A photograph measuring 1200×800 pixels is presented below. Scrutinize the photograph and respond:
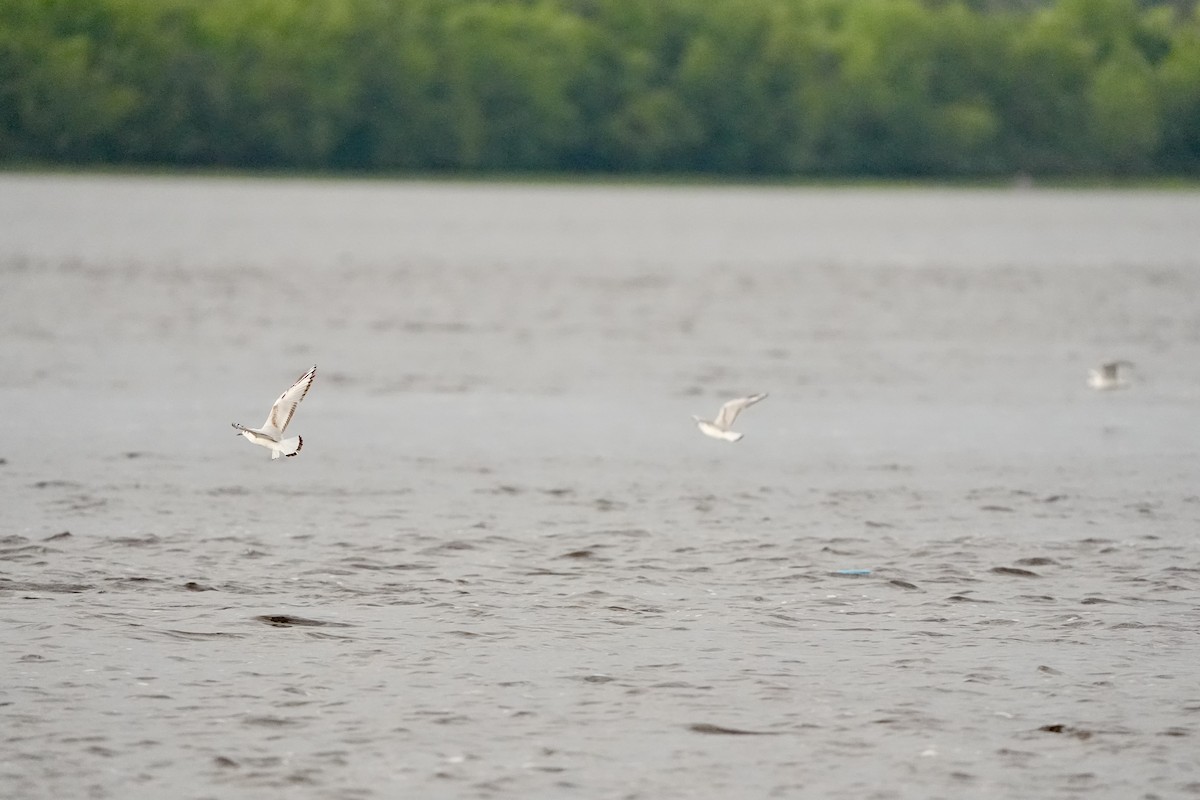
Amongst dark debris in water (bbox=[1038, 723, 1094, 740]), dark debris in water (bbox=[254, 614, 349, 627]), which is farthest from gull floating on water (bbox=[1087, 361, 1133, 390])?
dark debris in water (bbox=[1038, 723, 1094, 740])

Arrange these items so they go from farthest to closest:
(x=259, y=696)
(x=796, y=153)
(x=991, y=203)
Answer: (x=796, y=153) → (x=991, y=203) → (x=259, y=696)

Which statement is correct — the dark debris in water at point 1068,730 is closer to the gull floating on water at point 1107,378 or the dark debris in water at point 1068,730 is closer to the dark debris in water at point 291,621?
the dark debris in water at point 291,621

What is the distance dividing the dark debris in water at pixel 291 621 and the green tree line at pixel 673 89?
106 m

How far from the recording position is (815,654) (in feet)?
36.1

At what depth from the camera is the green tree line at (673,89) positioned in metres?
119

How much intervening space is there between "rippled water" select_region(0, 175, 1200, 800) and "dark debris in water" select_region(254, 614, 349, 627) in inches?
1.7

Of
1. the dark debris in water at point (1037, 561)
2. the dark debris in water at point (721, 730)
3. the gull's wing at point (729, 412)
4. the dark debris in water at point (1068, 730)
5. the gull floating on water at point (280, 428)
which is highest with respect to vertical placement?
the gull floating on water at point (280, 428)

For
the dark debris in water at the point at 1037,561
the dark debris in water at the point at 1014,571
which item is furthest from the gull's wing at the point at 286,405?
the dark debris in water at the point at 1037,561

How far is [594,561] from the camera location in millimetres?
13344

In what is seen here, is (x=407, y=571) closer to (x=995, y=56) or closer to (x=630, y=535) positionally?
(x=630, y=535)

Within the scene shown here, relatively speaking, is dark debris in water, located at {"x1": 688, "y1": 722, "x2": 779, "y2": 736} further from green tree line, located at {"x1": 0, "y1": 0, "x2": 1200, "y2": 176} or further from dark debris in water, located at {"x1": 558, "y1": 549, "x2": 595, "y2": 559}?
green tree line, located at {"x1": 0, "y1": 0, "x2": 1200, "y2": 176}

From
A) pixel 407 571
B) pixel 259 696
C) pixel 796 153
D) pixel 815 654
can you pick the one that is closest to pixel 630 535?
pixel 407 571

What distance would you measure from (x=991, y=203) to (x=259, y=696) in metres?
104

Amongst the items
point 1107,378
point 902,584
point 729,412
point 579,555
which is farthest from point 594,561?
point 1107,378
